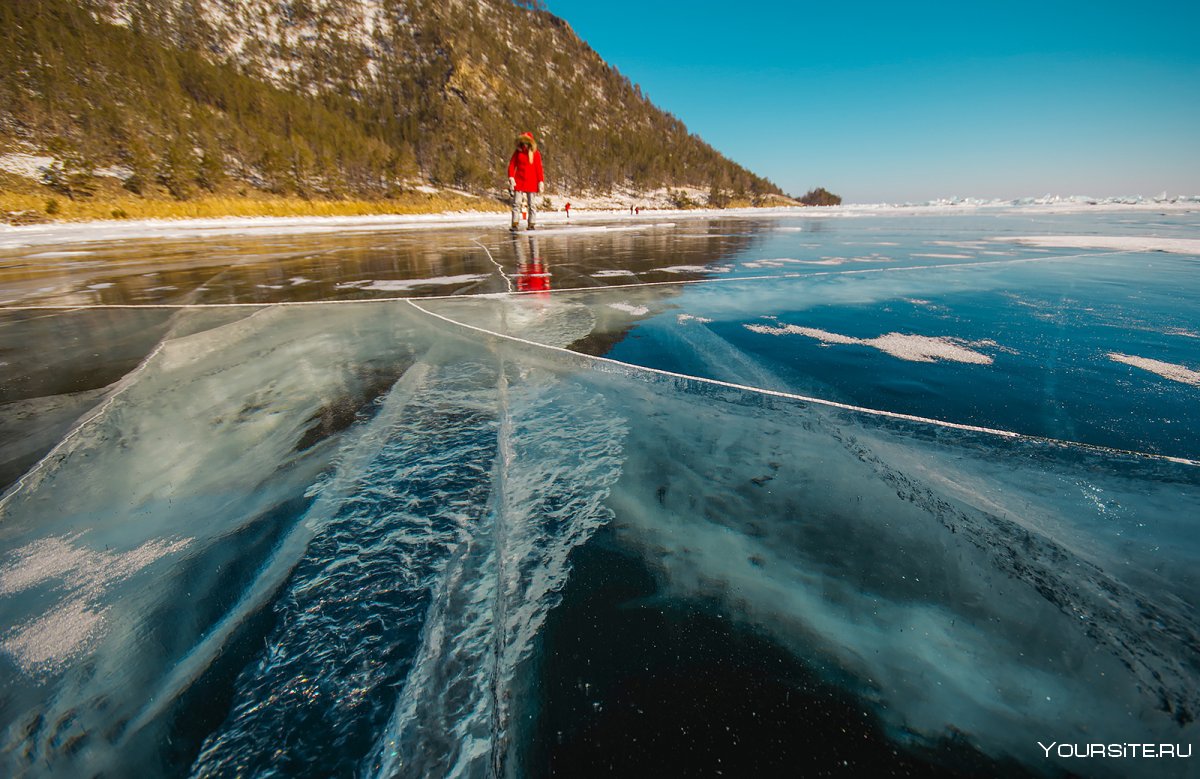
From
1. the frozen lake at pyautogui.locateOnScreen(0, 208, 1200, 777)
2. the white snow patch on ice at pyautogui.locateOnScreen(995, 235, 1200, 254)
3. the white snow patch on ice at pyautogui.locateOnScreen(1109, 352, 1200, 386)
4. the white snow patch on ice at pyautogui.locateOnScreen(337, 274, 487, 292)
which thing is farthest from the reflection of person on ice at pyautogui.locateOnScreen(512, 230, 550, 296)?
the white snow patch on ice at pyautogui.locateOnScreen(995, 235, 1200, 254)

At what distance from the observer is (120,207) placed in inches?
1129

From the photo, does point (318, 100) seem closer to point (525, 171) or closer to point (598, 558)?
point (525, 171)

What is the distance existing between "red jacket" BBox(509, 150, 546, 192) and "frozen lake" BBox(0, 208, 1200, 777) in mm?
13491

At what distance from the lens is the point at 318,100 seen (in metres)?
61.6

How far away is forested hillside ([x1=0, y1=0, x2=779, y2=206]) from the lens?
36500mm

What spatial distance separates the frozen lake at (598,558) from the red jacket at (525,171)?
13.5m

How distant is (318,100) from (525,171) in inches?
2540

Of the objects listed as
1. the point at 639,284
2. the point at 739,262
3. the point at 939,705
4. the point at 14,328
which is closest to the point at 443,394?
the point at 939,705

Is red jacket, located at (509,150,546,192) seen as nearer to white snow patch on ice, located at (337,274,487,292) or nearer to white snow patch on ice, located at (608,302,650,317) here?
white snow patch on ice, located at (337,274,487,292)

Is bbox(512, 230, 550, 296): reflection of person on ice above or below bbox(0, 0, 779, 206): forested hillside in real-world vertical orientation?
below

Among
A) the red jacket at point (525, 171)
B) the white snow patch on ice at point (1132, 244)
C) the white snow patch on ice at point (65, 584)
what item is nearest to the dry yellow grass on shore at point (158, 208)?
the red jacket at point (525, 171)

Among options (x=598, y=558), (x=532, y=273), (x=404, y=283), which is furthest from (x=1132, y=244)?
(x=598, y=558)

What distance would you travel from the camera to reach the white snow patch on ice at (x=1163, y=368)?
12.0 ft

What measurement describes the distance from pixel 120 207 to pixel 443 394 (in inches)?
1556
